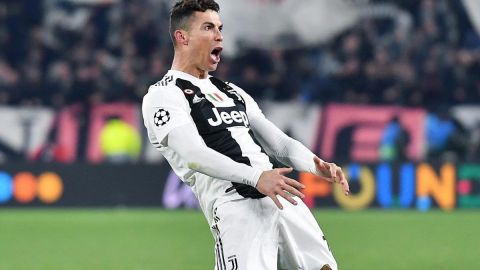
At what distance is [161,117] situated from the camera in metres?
5.28

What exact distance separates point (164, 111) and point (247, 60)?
1484 cm

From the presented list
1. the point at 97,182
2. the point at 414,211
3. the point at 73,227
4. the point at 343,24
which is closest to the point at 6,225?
the point at 73,227

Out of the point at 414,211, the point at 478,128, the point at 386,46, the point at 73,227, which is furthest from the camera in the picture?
the point at 386,46

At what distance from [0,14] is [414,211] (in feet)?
31.1

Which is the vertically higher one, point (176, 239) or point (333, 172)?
point (333, 172)

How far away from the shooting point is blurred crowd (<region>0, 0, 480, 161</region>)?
19250 millimetres

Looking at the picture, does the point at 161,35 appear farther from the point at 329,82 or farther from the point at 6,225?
the point at 6,225

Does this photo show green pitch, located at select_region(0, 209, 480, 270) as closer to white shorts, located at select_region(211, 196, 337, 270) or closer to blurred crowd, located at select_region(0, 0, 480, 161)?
blurred crowd, located at select_region(0, 0, 480, 161)

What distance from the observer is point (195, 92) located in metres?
5.45

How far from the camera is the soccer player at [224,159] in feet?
16.9

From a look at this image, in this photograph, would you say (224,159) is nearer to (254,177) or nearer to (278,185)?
(254,177)

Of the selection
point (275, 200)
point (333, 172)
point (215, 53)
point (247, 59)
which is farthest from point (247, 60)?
point (275, 200)

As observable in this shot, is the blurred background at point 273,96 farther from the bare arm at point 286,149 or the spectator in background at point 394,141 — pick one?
the bare arm at point 286,149

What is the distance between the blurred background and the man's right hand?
10.6 meters
